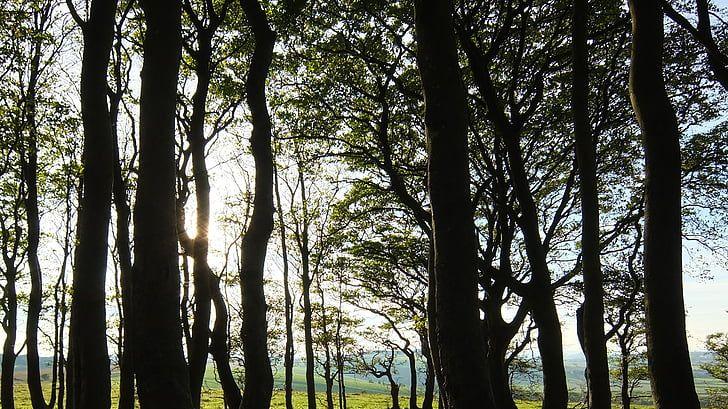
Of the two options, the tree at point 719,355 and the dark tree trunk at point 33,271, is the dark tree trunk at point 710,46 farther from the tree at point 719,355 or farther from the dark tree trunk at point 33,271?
the tree at point 719,355

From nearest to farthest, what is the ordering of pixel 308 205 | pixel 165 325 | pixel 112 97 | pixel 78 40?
1. pixel 165 325
2. pixel 112 97
3. pixel 78 40
4. pixel 308 205

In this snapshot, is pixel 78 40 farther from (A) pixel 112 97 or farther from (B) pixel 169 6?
(B) pixel 169 6

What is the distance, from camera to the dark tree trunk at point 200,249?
915 centimetres

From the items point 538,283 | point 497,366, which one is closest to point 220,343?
point 538,283

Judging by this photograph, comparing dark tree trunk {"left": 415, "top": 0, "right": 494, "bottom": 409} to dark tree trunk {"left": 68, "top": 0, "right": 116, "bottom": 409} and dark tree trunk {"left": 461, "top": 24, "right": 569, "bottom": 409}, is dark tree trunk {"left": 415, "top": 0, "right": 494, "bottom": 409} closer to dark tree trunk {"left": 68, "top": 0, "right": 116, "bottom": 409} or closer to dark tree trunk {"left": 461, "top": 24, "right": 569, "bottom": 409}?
dark tree trunk {"left": 461, "top": 24, "right": 569, "bottom": 409}

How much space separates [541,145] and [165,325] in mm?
12658

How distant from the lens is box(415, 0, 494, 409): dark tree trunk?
431 cm

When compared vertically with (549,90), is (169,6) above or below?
below

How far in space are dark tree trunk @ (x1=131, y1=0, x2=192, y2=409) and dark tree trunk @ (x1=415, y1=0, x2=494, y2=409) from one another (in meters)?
2.57

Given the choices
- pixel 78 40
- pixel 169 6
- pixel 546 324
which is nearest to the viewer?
pixel 169 6

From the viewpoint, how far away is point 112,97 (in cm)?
1273

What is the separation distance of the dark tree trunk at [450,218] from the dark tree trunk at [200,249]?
19.3 feet

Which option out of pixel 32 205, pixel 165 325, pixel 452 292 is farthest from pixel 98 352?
pixel 32 205

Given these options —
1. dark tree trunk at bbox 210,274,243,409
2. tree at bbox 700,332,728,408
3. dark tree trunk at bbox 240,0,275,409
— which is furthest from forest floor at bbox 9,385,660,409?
dark tree trunk at bbox 240,0,275,409
